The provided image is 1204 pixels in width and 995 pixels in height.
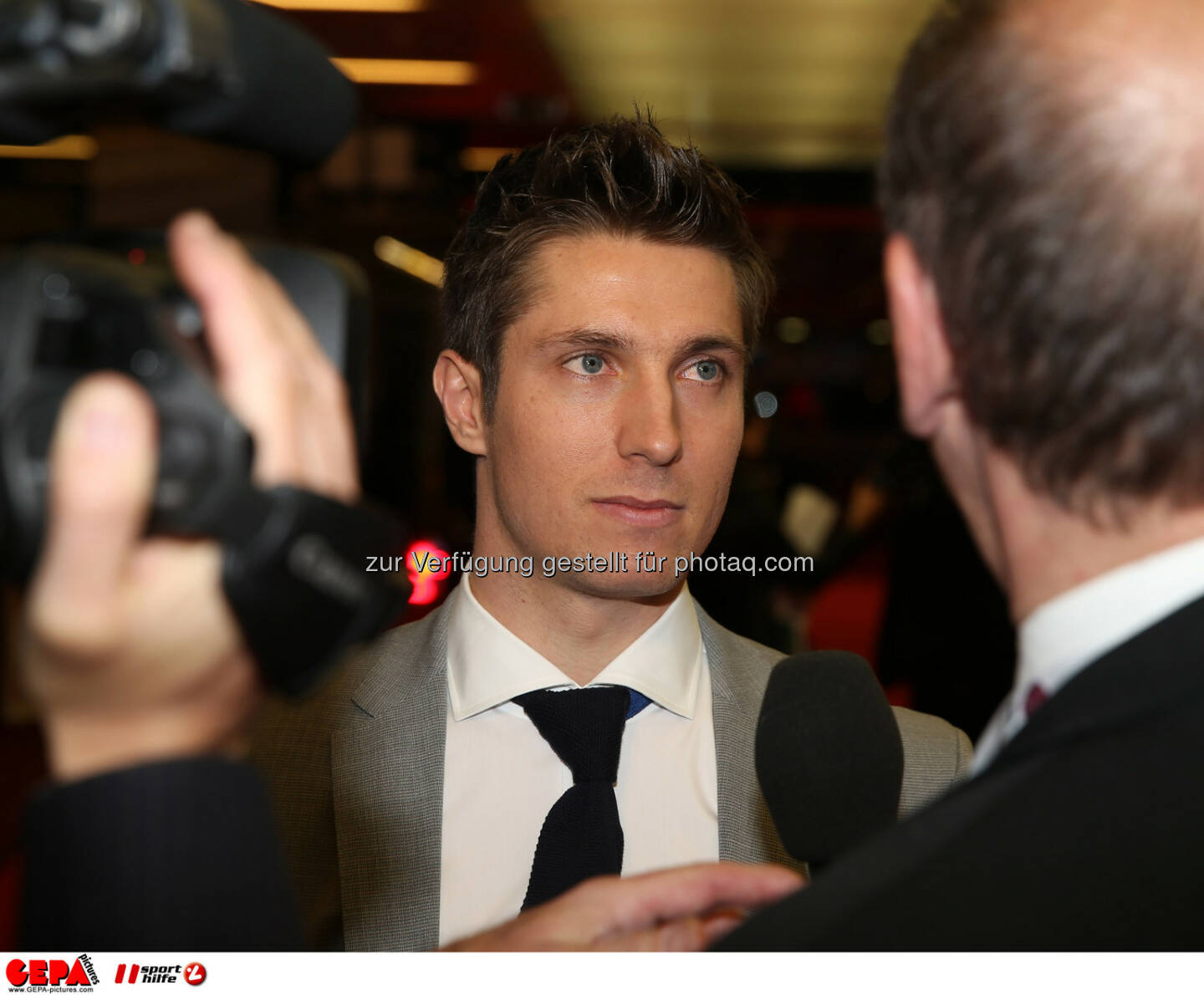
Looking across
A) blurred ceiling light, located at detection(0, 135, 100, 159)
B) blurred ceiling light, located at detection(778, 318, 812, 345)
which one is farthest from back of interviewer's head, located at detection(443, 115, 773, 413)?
blurred ceiling light, located at detection(778, 318, 812, 345)

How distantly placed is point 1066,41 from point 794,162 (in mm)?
4781

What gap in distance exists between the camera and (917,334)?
58cm

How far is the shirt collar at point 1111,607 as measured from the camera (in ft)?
1.70

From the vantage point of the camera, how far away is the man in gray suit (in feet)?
2.91

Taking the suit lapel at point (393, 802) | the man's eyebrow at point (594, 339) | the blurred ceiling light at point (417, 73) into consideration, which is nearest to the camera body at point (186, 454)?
the suit lapel at point (393, 802)

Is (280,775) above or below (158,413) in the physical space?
below

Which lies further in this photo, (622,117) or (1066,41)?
(622,117)

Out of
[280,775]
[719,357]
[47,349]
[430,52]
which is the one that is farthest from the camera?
[430,52]

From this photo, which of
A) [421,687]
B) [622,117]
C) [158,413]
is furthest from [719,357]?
[158,413]

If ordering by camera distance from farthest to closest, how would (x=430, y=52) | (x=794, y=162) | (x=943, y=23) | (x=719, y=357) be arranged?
(x=794, y=162), (x=430, y=52), (x=719, y=357), (x=943, y=23)

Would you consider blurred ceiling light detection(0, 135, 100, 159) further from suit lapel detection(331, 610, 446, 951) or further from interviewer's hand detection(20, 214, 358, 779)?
suit lapel detection(331, 610, 446, 951)

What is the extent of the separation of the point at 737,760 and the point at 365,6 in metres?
2.65

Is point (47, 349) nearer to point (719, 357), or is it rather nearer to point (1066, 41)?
point (1066, 41)
